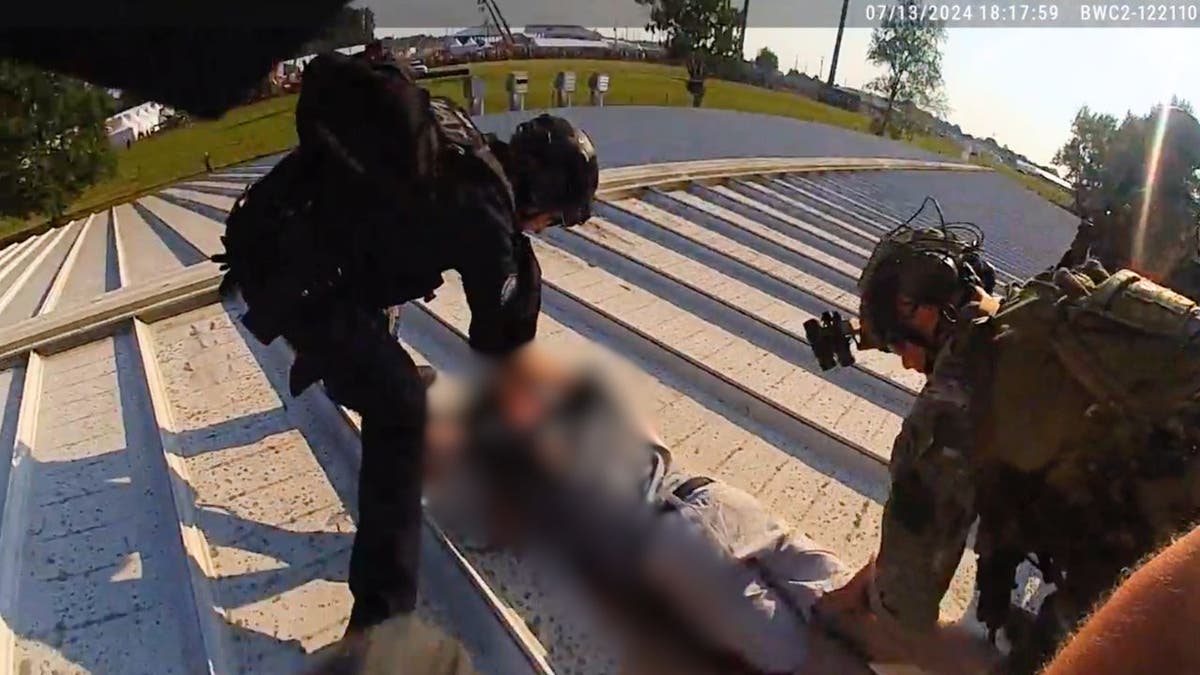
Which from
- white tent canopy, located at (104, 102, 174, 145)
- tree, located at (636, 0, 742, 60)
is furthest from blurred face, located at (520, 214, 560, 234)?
tree, located at (636, 0, 742, 60)

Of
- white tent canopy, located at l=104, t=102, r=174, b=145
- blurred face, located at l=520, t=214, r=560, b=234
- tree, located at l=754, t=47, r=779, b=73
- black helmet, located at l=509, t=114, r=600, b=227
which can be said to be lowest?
white tent canopy, located at l=104, t=102, r=174, b=145

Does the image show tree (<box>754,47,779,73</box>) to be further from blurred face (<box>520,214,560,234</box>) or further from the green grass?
blurred face (<box>520,214,560,234</box>)

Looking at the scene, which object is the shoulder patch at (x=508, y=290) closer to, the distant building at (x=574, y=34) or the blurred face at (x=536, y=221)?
the blurred face at (x=536, y=221)

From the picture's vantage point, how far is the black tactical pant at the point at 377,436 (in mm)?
1641

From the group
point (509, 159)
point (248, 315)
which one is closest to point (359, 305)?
point (248, 315)

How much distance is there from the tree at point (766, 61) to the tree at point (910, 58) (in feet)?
8.47

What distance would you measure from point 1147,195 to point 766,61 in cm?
2153

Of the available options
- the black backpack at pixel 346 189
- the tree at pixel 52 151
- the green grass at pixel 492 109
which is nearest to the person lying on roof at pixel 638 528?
the black backpack at pixel 346 189

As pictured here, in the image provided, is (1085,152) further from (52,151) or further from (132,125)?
(132,125)

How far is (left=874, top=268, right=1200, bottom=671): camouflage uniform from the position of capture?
130 cm

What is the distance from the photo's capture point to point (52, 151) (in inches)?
493

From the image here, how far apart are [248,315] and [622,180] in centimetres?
386

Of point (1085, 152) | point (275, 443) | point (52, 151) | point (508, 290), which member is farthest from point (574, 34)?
point (508, 290)

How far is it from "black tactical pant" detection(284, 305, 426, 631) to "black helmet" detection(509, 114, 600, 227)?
0.43 metres
